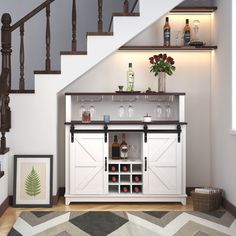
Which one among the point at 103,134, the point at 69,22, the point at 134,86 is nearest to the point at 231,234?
the point at 103,134

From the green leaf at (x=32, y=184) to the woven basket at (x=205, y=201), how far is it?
171 cm

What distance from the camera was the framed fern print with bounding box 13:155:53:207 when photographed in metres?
4.36

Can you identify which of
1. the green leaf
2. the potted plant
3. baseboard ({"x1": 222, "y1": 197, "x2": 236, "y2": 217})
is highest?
the potted plant

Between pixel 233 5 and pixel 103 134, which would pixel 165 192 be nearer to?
pixel 103 134

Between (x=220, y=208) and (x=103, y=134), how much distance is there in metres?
1.53

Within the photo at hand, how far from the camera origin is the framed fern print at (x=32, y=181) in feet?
14.3

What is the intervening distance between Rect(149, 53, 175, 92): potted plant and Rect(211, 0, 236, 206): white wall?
575 millimetres

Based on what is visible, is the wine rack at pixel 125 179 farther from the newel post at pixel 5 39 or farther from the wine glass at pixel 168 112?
the newel post at pixel 5 39

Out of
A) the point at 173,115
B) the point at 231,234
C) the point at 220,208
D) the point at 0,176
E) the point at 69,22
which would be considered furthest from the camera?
the point at 69,22

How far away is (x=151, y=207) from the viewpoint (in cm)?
436

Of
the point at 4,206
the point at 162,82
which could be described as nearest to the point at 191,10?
the point at 162,82

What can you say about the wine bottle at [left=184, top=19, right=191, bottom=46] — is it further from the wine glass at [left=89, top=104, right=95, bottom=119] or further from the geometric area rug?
the geometric area rug

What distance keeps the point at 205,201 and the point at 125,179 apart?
0.98 metres

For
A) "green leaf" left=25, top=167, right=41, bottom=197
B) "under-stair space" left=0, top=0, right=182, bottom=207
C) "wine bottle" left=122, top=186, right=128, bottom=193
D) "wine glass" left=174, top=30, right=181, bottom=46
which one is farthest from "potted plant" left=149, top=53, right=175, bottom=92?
"green leaf" left=25, top=167, right=41, bottom=197
